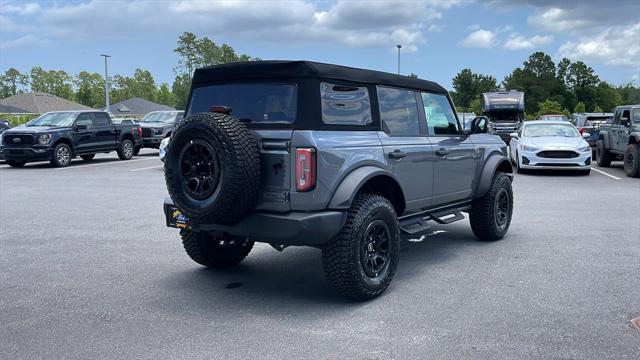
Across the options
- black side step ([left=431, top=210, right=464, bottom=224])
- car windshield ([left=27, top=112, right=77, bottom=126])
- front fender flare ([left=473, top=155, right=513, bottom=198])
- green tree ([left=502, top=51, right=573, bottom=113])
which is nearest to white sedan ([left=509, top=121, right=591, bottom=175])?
front fender flare ([left=473, top=155, right=513, bottom=198])

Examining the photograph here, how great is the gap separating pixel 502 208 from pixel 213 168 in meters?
4.29

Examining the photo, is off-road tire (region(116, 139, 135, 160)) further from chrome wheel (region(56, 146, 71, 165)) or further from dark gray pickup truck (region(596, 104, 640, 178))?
dark gray pickup truck (region(596, 104, 640, 178))

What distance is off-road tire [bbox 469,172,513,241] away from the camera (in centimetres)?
693

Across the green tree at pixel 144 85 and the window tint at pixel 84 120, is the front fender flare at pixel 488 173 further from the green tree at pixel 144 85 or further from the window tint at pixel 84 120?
the green tree at pixel 144 85

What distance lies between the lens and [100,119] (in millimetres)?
19781

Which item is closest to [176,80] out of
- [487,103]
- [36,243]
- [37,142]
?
[487,103]

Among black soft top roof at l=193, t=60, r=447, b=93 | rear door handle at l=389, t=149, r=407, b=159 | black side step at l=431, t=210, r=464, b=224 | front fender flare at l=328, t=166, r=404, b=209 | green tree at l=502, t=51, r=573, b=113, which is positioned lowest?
black side step at l=431, t=210, r=464, b=224

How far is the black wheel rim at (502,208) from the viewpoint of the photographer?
714 cm

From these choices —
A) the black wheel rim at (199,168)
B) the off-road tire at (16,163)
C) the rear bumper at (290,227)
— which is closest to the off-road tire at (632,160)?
the rear bumper at (290,227)

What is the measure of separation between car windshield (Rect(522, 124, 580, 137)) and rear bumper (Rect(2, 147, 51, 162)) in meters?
13.9

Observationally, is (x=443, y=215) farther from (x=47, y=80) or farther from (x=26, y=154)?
(x=47, y=80)

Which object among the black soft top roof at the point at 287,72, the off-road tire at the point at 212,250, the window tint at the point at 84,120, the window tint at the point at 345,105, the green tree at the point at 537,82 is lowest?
the off-road tire at the point at 212,250

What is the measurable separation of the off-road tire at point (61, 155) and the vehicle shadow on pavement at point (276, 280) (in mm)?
13250

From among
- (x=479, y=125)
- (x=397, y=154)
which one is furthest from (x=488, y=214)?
(x=397, y=154)
